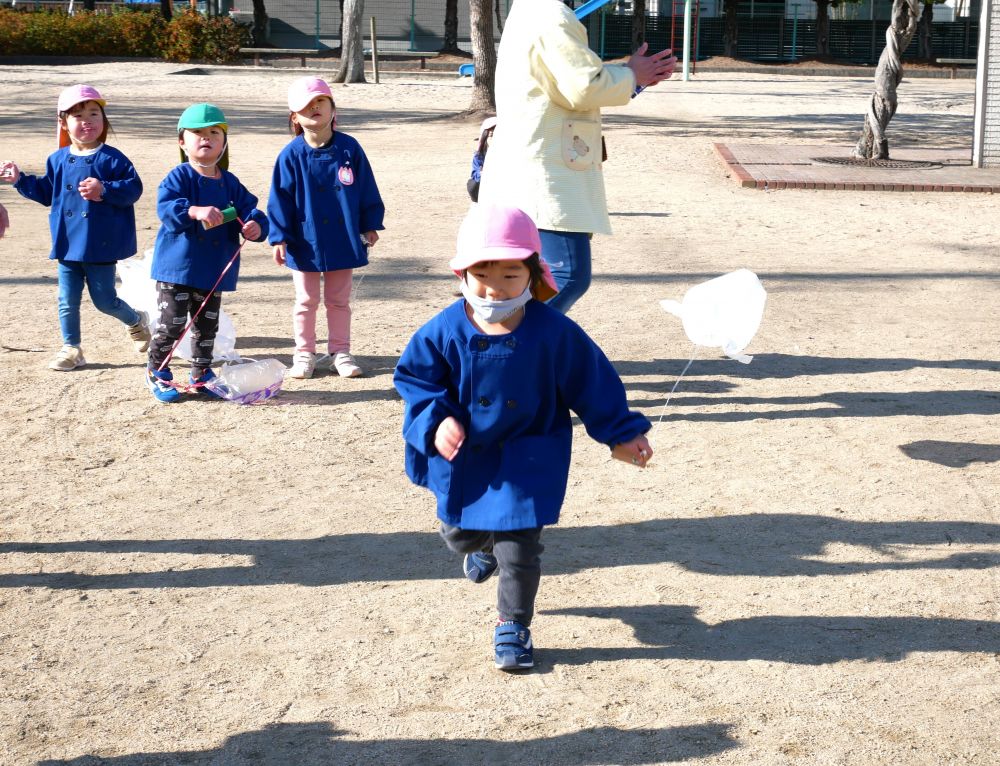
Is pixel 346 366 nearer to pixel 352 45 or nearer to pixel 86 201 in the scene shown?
pixel 86 201

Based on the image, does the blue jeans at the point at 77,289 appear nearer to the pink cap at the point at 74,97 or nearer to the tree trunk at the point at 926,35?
the pink cap at the point at 74,97

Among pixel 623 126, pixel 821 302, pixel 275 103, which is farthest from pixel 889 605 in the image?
pixel 275 103

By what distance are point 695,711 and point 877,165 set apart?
1211 centimetres

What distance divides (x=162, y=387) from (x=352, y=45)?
967 inches

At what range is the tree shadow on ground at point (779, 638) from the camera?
3.42 m

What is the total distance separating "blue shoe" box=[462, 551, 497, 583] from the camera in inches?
146

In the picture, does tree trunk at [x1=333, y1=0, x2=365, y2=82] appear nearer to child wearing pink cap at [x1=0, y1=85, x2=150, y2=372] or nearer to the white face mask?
child wearing pink cap at [x1=0, y1=85, x2=150, y2=372]

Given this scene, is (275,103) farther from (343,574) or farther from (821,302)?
(343,574)

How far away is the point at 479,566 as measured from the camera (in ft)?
12.2

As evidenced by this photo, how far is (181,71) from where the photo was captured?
33.0 meters

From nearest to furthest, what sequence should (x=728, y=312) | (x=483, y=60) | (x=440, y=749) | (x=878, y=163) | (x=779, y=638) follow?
(x=440, y=749) < (x=779, y=638) < (x=728, y=312) < (x=878, y=163) < (x=483, y=60)

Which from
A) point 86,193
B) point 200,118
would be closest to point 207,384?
point 86,193

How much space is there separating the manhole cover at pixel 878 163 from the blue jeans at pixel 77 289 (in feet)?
32.7

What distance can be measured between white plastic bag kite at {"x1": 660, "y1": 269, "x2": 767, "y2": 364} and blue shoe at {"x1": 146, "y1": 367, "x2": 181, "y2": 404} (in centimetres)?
232
